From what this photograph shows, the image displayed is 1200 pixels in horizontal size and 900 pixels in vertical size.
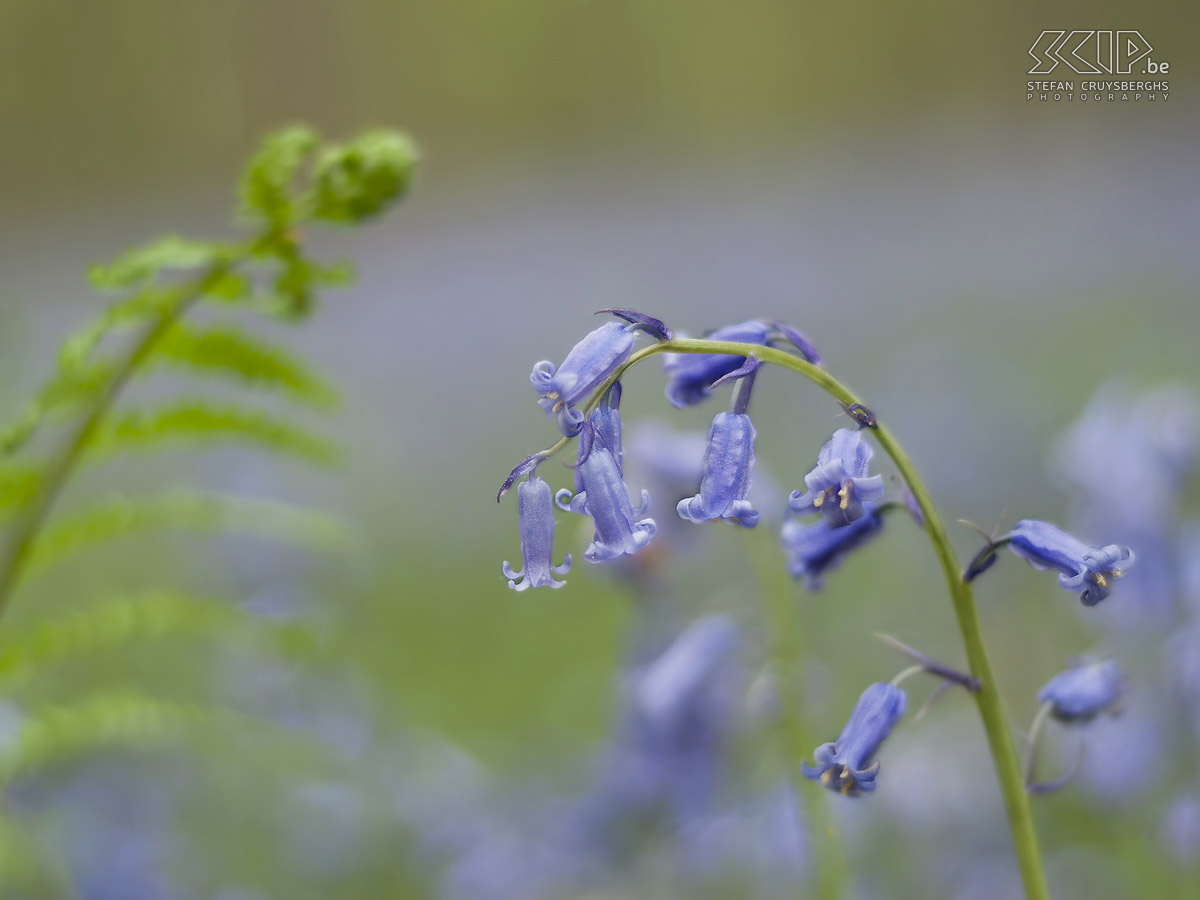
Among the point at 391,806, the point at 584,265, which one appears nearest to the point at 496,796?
the point at 391,806

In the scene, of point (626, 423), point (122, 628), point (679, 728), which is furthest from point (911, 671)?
point (626, 423)

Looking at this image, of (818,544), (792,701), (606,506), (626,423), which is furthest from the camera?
(626,423)

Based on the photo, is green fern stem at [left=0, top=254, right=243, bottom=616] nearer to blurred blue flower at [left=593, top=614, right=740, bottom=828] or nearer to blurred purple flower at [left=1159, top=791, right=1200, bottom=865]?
blurred blue flower at [left=593, top=614, right=740, bottom=828]

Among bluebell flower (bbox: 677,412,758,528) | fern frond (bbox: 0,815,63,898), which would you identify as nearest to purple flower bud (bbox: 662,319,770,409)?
bluebell flower (bbox: 677,412,758,528)

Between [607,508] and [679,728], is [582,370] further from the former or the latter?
[679,728]

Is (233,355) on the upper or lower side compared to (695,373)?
upper

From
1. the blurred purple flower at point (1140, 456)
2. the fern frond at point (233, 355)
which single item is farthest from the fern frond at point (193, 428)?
the blurred purple flower at point (1140, 456)
